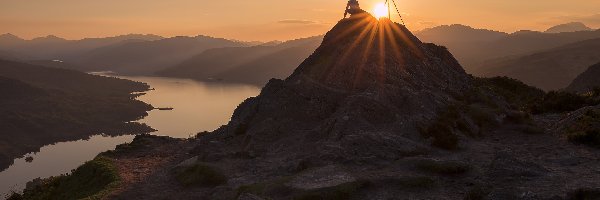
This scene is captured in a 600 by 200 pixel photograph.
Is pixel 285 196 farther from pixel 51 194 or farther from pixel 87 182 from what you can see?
pixel 51 194

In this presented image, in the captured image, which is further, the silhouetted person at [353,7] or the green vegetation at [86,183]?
the silhouetted person at [353,7]

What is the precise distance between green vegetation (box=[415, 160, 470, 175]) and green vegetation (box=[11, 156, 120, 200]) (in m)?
16.2

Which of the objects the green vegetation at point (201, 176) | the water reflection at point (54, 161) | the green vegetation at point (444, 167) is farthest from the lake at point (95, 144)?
the green vegetation at point (444, 167)

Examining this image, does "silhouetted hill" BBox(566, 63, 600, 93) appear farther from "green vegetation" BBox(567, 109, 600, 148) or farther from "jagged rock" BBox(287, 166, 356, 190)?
"jagged rock" BBox(287, 166, 356, 190)

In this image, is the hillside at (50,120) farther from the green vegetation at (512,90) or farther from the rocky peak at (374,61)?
the green vegetation at (512,90)

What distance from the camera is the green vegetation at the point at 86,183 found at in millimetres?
27516

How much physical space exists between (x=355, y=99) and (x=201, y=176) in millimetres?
10880

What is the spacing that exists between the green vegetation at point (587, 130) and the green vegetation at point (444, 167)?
9.85 m

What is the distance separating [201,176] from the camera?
25.5m

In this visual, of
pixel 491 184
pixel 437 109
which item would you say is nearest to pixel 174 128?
pixel 437 109

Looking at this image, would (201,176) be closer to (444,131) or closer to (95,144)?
(444,131)

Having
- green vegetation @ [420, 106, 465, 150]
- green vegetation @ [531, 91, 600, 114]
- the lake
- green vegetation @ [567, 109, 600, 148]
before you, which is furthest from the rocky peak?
the lake

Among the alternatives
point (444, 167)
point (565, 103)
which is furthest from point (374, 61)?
point (565, 103)

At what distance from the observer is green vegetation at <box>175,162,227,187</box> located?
25016 mm
